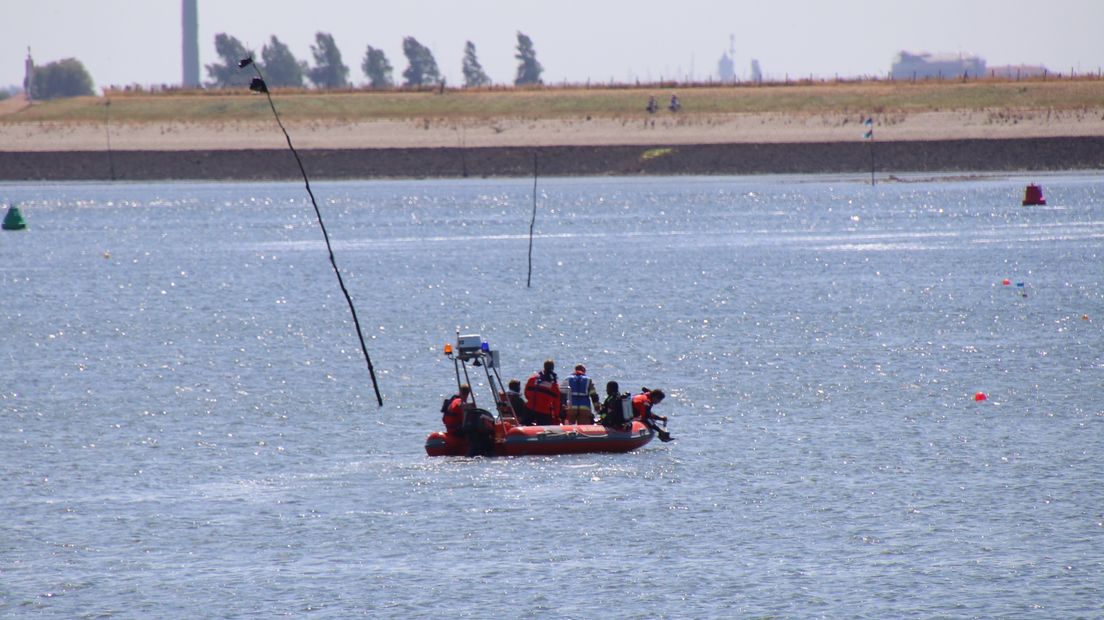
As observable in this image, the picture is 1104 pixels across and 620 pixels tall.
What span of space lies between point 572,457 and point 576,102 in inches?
4821

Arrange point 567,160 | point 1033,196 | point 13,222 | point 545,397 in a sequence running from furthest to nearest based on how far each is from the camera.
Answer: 1. point 567,160
2. point 13,222
3. point 1033,196
4. point 545,397

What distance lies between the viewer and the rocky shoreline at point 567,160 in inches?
5030

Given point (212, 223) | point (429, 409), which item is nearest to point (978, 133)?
point (212, 223)

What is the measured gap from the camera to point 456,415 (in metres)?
29.3

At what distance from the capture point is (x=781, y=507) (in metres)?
25.9

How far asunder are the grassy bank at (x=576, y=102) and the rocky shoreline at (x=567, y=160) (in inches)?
345

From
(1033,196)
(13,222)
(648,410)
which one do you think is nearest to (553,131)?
(1033,196)

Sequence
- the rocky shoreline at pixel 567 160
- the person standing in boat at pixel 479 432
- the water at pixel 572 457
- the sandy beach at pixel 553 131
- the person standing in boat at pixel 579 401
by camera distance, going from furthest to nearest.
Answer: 1. the sandy beach at pixel 553 131
2. the rocky shoreline at pixel 567 160
3. the person standing in boat at pixel 579 401
4. the person standing in boat at pixel 479 432
5. the water at pixel 572 457

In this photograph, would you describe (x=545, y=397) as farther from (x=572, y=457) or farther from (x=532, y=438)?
(x=572, y=457)

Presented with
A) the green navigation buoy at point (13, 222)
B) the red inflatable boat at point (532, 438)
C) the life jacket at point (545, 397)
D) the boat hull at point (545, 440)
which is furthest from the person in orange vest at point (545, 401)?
the green navigation buoy at point (13, 222)

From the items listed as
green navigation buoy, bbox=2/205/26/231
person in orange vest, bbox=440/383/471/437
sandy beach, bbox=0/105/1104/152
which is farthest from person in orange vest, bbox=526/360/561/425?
sandy beach, bbox=0/105/1104/152

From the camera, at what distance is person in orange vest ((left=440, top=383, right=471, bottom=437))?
96.0 ft

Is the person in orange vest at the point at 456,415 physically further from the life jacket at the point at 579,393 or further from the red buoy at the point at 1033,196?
the red buoy at the point at 1033,196

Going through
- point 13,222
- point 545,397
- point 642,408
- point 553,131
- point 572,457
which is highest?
point 553,131
